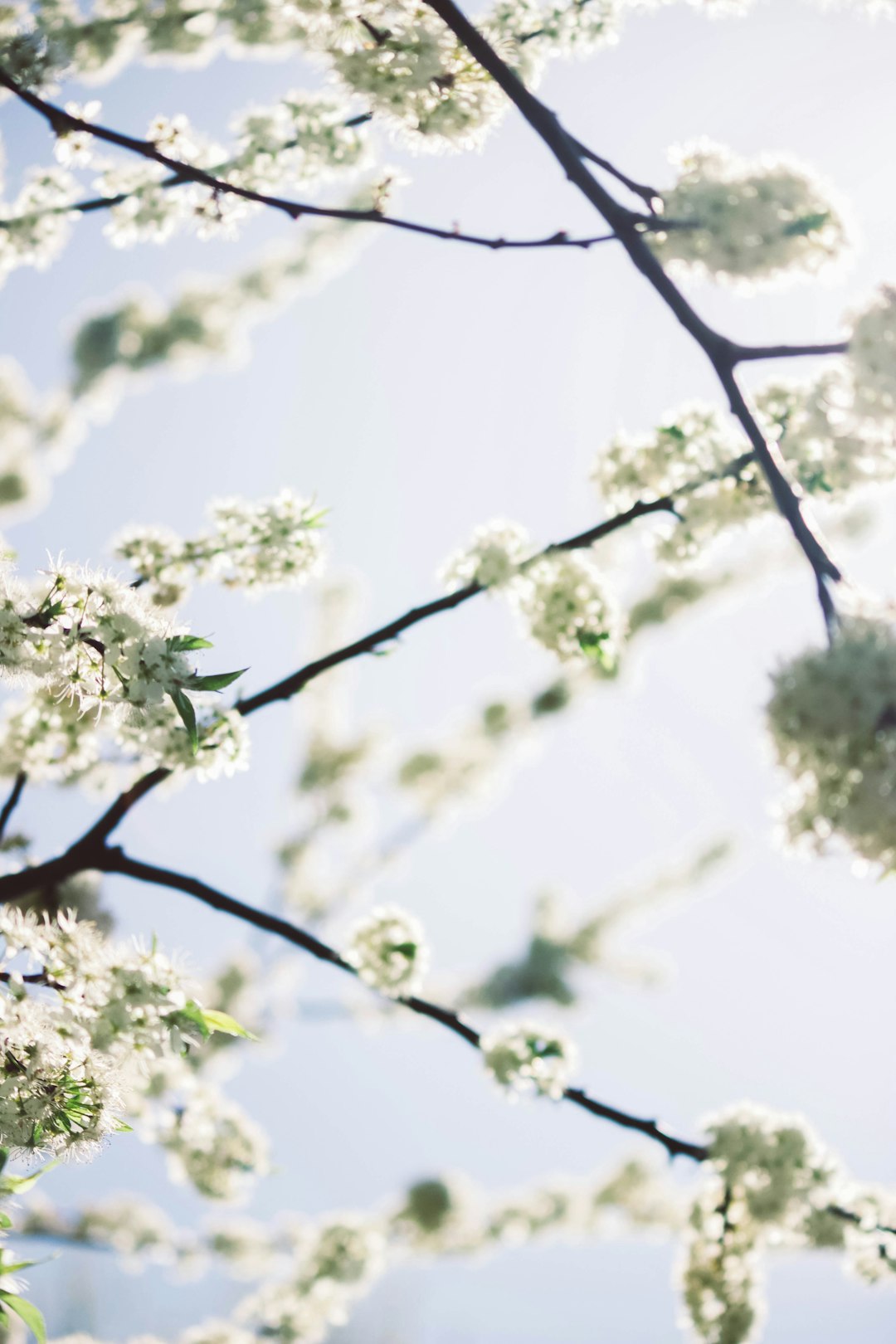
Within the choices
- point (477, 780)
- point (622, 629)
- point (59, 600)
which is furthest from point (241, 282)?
point (59, 600)

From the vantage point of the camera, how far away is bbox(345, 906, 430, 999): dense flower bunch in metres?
3.54

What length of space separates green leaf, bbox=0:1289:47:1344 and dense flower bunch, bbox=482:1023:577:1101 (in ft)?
6.78

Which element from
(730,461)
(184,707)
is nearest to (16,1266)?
(184,707)

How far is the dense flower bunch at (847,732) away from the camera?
6.17ft

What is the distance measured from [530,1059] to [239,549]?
2.58m

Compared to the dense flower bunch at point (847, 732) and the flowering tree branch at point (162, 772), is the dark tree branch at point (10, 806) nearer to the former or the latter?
the flowering tree branch at point (162, 772)

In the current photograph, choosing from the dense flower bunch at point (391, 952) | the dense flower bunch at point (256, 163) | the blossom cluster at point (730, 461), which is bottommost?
the dense flower bunch at point (391, 952)

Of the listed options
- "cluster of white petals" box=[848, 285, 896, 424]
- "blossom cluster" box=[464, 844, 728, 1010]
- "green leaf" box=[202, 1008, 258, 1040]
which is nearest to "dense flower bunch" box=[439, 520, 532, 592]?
"cluster of white petals" box=[848, 285, 896, 424]

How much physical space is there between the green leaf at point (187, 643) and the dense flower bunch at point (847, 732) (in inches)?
56.6

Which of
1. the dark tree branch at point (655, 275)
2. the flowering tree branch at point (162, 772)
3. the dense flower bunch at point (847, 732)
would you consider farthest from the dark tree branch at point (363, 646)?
the dense flower bunch at point (847, 732)

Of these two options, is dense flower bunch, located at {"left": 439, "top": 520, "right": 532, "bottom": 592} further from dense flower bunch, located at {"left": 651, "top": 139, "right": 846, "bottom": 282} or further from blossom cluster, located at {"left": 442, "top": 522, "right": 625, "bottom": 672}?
dense flower bunch, located at {"left": 651, "top": 139, "right": 846, "bottom": 282}

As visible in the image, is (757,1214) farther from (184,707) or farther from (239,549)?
(239,549)

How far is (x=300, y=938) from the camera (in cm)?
321

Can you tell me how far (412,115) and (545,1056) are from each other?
390cm
